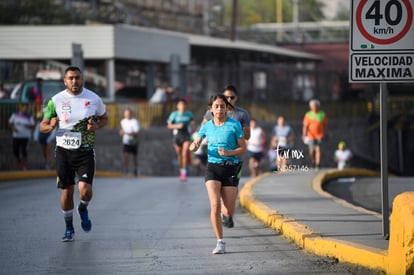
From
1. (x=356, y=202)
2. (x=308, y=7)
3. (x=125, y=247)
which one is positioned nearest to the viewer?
(x=125, y=247)

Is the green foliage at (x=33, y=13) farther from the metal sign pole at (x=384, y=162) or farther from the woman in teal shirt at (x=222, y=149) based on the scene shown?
the metal sign pole at (x=384, y=162)

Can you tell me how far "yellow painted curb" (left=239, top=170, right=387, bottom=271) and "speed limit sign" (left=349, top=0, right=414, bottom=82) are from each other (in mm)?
1801

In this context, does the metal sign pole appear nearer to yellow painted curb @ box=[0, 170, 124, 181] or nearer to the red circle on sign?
the red circle on sign

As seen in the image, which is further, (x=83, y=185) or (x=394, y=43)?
(x=83, y=185)

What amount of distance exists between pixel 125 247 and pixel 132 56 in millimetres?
28843

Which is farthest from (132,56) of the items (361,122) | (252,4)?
(252,4)

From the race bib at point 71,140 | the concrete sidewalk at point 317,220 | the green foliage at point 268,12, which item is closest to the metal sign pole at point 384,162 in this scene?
the concrete sidewalk at point 317,220

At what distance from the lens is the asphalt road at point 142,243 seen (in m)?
10.2

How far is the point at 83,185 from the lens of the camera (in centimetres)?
1216

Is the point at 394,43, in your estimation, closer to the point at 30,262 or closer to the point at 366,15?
the point at 366,15

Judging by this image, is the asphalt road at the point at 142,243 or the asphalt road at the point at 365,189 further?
the asphalt road at the point at 365,189

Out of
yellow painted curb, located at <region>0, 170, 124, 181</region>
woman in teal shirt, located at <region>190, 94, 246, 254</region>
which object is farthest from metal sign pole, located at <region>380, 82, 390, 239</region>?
yellow painted curb, located at <region>0, 170, 124, 181</region>

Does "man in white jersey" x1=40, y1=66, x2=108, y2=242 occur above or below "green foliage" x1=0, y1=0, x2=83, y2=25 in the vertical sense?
below

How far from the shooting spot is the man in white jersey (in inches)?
477
